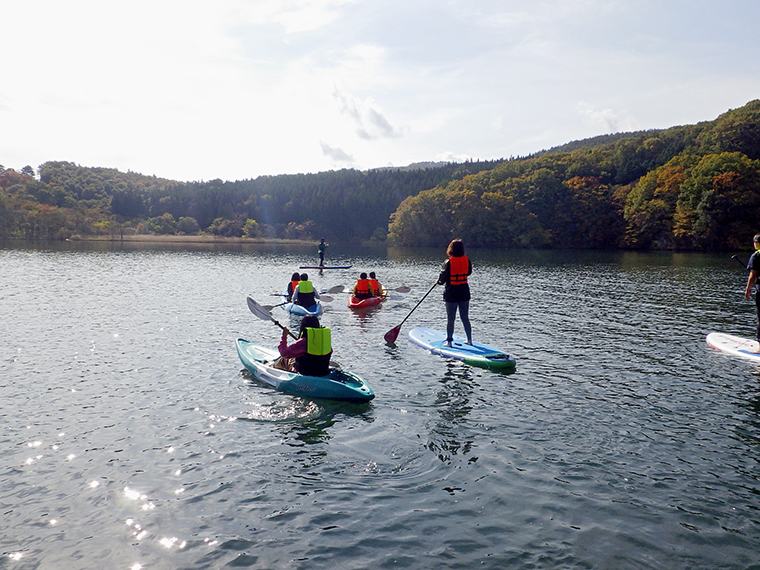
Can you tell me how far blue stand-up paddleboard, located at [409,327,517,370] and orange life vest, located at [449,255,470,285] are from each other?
202 cm

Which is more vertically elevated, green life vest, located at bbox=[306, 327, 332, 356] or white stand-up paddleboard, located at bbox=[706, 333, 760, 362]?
green life vest, located at bbox=[306, 327, 332, 356]

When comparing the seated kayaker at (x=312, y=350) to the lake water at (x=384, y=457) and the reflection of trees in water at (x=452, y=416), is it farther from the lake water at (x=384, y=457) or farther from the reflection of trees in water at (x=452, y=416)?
the reflection of trees in water at (x=452, y=416)

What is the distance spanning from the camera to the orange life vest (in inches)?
585

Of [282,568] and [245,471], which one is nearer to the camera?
[282,568]

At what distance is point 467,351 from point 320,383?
5.20 m

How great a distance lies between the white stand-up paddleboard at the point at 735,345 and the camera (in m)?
15.1

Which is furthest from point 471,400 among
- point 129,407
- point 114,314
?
point 114,314

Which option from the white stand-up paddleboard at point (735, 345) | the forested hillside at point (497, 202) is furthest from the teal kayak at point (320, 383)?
the forested hillside at point (497, 202)

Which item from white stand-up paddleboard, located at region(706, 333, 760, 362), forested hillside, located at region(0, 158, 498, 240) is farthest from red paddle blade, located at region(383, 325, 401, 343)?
forested hillside, located at region(0, 158, 498, 240)

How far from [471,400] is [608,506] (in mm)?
4636

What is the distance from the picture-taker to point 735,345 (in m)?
16.0

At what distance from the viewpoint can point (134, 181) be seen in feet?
632

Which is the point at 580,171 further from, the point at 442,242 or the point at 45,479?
the point at 45,479

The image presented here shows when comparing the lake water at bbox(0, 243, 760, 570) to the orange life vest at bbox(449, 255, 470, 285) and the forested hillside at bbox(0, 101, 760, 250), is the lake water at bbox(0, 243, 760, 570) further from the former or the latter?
the forested hillside at bbox(0, 101, 760, 250)
